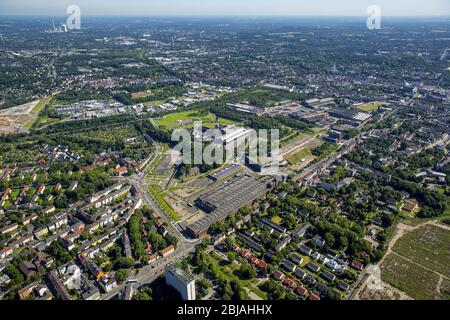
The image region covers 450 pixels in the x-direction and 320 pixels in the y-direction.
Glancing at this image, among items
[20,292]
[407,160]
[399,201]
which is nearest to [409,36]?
[407,160]

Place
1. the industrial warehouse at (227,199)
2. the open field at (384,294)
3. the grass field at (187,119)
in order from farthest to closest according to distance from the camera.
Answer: the grass field at (187,119) < the industrial warehouse at (227,199) < the open field at (384,294)

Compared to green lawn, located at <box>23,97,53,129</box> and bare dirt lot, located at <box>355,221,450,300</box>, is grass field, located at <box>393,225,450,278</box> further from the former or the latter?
green lawn, located at <box>23,97,53,129</box>

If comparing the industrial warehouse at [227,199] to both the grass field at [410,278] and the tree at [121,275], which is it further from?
the grass field at [410,278]

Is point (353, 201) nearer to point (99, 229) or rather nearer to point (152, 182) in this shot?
point (152, 182)

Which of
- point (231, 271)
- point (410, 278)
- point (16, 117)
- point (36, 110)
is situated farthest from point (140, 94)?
point (410, 278)

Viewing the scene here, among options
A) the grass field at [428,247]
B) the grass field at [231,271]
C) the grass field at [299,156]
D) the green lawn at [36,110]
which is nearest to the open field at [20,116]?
the green lawn at [36,110]
